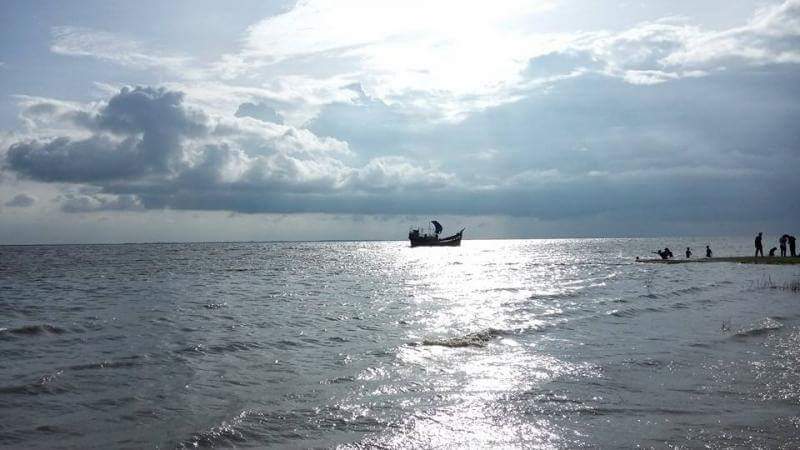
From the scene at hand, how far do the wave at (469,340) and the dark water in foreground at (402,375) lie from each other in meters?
0.09

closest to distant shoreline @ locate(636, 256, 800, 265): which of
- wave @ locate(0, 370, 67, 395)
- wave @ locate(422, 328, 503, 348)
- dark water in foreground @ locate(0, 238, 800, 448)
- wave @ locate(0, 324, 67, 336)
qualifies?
dark water in foreground @ locate(0, 238, 800, 448)

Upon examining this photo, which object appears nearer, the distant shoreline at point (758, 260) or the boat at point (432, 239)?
the distant shoreline at point (758, 260)

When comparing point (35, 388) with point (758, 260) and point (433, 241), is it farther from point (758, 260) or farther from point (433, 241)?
point (433, 241)

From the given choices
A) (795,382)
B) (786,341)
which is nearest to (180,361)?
(795,382)

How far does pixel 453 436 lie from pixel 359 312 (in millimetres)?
19430

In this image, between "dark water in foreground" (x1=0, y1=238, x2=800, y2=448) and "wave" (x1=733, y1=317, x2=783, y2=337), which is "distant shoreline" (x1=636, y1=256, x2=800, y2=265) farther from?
"wave" (x1=733, y1=317, x2=783, y2=337)

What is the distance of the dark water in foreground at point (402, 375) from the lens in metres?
10.4

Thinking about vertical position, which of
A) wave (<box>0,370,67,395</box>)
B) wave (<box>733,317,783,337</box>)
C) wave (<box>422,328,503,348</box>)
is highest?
wave (<box>0,370,67,395</box>)

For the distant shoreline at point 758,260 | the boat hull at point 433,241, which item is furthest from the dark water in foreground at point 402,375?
the boat hull at point 433,241

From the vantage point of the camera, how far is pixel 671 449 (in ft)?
30.7

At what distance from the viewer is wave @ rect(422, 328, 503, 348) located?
64.3ft

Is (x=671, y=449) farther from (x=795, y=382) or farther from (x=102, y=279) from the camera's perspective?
(x=102, y=279)

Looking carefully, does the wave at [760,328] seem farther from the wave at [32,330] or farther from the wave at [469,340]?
the wave at [32,330]

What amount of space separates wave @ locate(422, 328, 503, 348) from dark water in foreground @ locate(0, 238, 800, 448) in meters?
0.09
